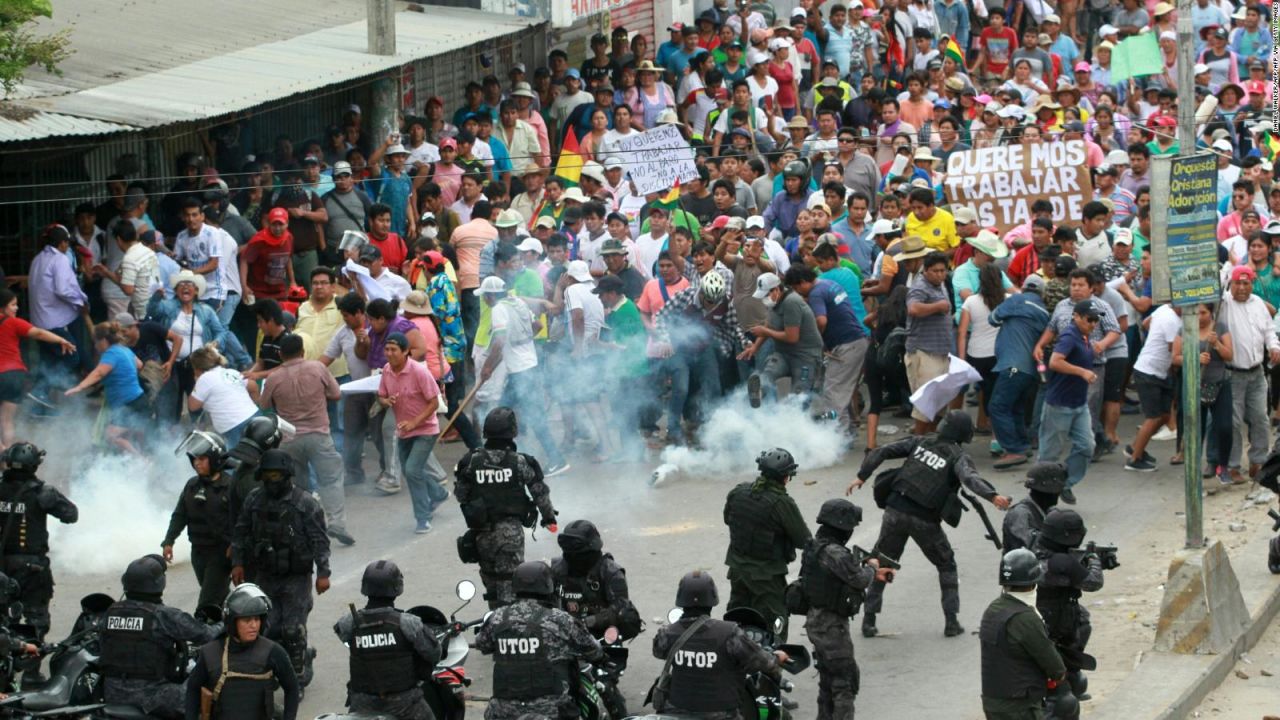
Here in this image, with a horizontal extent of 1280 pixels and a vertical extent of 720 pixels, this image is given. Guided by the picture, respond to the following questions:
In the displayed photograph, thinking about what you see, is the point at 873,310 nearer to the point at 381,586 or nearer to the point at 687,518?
the point at 687,518

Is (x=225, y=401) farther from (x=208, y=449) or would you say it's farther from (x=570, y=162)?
(x=570, y=162)

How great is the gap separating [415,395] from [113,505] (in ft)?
8.29

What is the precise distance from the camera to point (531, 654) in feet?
31.4

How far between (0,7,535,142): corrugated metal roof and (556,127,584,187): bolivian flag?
4.80ft

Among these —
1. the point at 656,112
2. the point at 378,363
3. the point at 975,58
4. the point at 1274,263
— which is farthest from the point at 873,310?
the point at 975,58

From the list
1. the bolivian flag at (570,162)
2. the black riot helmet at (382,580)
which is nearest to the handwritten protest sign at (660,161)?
the bolivian flag at (570,162)

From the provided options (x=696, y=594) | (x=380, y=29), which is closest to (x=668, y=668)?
(x=696, y=594)

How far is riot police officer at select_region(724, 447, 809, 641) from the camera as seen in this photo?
11242mm

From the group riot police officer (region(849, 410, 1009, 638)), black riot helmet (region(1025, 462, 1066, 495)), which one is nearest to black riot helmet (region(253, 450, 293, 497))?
riot police officer (region(849, 410, 1009, 638))

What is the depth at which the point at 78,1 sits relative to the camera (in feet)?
66.4

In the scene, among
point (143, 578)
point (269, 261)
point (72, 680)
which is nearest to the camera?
point (143, 578)

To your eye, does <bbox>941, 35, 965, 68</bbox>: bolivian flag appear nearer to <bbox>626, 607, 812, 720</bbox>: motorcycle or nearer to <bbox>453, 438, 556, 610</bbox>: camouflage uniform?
<bbox>453, 438, 556, 610</bbox>: camouflage uniform

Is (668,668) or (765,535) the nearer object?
(668,668)

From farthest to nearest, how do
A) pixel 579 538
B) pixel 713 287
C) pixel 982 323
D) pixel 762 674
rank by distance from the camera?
pixel 713 287 → pixel 982 323 → pixel 579 538 → pixel 762 674
